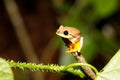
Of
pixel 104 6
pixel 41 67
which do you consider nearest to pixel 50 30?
pixel 104 6

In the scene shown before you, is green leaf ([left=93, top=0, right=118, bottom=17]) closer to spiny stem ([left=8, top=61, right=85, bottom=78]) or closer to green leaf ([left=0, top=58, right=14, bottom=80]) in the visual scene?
spiny stem ([left=8, top=61, right=85, bottom=78])

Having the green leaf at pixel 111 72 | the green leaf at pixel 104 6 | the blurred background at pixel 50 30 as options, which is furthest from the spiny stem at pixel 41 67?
the green leaf at pixel 104 6

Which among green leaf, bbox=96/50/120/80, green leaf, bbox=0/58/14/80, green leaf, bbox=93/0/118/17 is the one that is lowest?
green leaf, bbox=93/0/118/17

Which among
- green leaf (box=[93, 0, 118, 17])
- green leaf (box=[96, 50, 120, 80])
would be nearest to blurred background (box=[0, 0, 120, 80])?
green leaf (box=[93, 0, 118, 17])

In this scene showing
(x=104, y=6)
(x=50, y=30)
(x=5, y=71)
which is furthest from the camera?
(x=50, y=30)

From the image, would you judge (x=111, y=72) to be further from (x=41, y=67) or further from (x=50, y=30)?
(x=50, y=30)

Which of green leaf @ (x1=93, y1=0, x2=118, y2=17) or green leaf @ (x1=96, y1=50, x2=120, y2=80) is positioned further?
green leaf @ (x1=93, y1=0, x2=118, y2=17)

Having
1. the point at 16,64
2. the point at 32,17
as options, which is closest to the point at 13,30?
the point at 32,17
